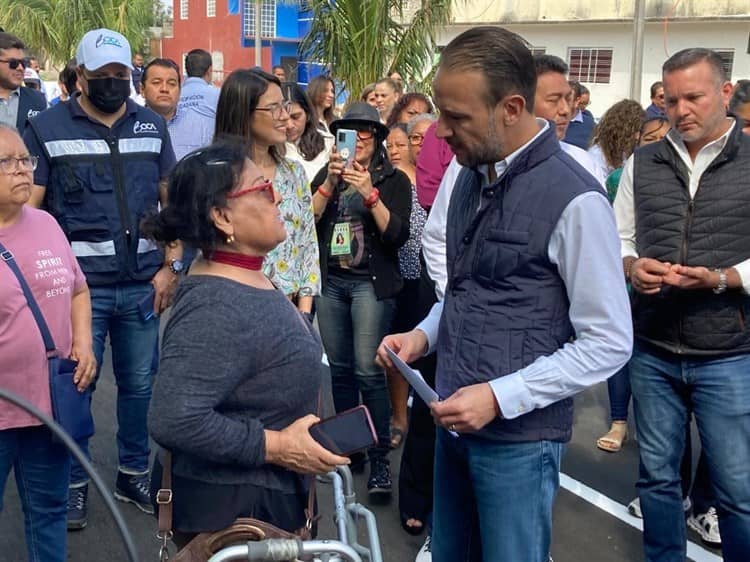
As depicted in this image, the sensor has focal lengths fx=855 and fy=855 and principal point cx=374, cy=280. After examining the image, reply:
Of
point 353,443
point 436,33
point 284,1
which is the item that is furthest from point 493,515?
point 284,1

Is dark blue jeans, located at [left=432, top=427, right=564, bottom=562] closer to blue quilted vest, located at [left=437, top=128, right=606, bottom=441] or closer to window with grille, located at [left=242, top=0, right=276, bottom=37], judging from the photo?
blue quilted vest, located at [left=437, top=128, right=606, bottom=441]

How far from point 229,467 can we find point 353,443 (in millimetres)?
337

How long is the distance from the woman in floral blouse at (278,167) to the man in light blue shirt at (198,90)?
8.41 ft

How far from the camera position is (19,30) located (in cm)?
3034

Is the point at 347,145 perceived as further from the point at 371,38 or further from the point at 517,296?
the point at 371,38

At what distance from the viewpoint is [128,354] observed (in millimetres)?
4047

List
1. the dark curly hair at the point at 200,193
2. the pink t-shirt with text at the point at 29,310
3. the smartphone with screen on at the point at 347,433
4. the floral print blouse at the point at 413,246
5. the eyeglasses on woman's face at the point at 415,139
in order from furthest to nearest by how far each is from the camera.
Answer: the eyeglasses on woman's face at the point at 415,139 < the floral print blouse at the point at 413,246 < the pink t-shirt with text at the point at 29,310 < the dark curly hair at the point at 200,193 < the smartphone with screen on at the point at 347,433

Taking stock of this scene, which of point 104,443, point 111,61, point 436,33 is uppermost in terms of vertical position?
point 436,33

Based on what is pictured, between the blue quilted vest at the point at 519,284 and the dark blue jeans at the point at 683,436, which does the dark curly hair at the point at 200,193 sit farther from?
the dark blue jeans at the point at 683,436

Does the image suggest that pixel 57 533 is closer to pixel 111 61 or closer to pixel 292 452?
pixel 292 452

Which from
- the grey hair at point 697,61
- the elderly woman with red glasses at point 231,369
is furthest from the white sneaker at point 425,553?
the grey hair at point 697,61

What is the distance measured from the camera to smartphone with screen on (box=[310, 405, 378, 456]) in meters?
2.10

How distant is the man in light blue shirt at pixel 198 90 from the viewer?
262 inches

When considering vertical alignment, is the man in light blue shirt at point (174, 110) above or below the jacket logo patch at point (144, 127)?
above
